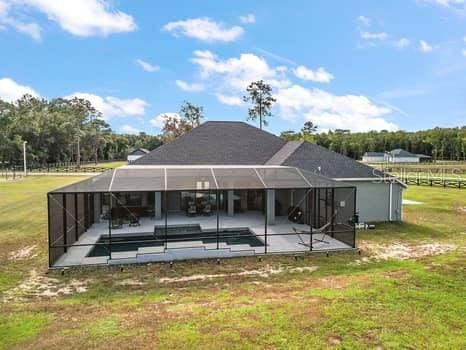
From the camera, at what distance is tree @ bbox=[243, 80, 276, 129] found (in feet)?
160

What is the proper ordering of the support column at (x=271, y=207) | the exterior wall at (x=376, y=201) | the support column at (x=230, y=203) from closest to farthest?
the support column at (x=271, y=207) → the exterior wall at (x=376, y=201) → the support column at (x=230, y=203)

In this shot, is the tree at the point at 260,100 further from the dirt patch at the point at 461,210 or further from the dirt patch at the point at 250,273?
the dirt patch at the point at 250,273

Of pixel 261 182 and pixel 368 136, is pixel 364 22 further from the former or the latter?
pixel 368 136

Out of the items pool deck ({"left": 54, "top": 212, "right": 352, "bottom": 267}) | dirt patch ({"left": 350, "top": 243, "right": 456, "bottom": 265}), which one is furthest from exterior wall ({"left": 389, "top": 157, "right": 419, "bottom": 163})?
dirt patch ({"left": 350, "top": 243, "right": 456, "bottom": 265})

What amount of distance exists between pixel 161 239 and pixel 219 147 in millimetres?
8560

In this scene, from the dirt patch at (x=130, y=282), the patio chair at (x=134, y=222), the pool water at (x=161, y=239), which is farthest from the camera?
the patio chair at (x=134, y=222)

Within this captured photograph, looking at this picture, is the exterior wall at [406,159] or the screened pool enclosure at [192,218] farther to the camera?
the exterior wall at [406,159]

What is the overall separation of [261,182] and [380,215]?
745 centimetres

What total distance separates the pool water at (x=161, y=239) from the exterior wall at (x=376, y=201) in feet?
18.7

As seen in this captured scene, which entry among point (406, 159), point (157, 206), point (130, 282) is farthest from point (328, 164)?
point (406, 159)

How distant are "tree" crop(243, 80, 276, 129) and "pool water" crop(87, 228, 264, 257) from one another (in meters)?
36.7

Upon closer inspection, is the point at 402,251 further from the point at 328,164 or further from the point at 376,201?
the point at 328,164

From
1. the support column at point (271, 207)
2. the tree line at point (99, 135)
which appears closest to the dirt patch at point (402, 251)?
the support column at point (271, 207)

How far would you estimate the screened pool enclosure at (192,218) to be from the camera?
1091cm
